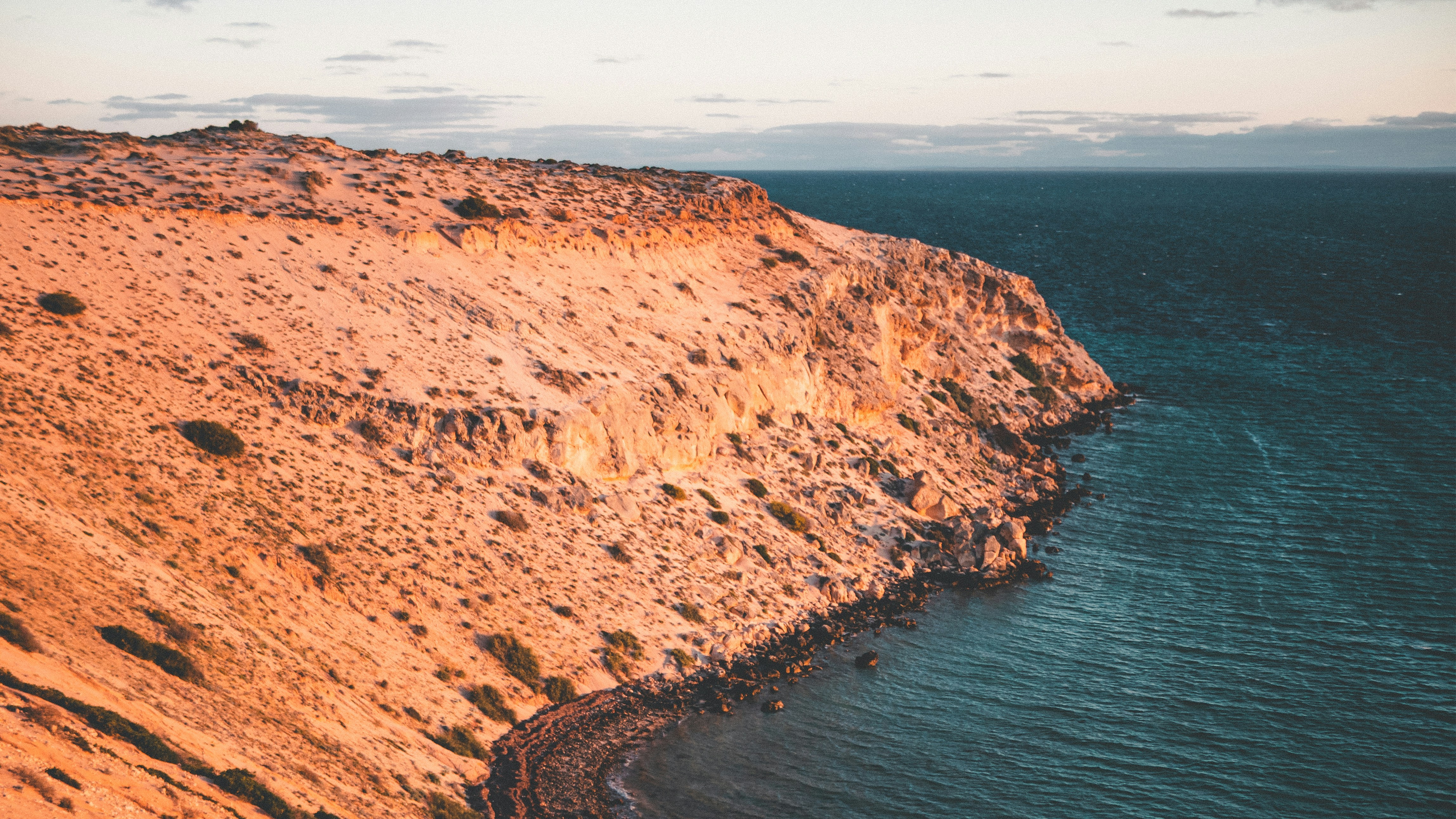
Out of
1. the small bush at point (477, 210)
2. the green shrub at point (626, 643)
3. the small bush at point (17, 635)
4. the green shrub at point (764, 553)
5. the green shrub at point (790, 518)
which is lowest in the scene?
the green shrub at point (626, 643)

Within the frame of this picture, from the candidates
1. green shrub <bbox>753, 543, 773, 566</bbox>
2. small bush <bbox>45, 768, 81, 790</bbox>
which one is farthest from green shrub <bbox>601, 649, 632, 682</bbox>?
small bush <bbox>45, 768, 81, 790</bbox>

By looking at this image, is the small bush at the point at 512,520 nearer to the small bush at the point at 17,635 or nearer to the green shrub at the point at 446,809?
the green shrub at the point at 446,809

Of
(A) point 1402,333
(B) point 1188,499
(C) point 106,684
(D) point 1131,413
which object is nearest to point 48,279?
(C) point 106,684

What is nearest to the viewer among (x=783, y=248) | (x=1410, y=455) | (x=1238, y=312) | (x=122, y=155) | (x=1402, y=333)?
(x=122, y=155)

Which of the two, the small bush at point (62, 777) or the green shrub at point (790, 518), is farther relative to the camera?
the green shrub at point (790, 518)

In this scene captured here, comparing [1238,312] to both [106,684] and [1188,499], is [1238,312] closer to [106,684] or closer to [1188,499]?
[1188,499]

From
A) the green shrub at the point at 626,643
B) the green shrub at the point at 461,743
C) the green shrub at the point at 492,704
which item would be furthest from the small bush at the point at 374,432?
the green shrub at the point at 461,743
